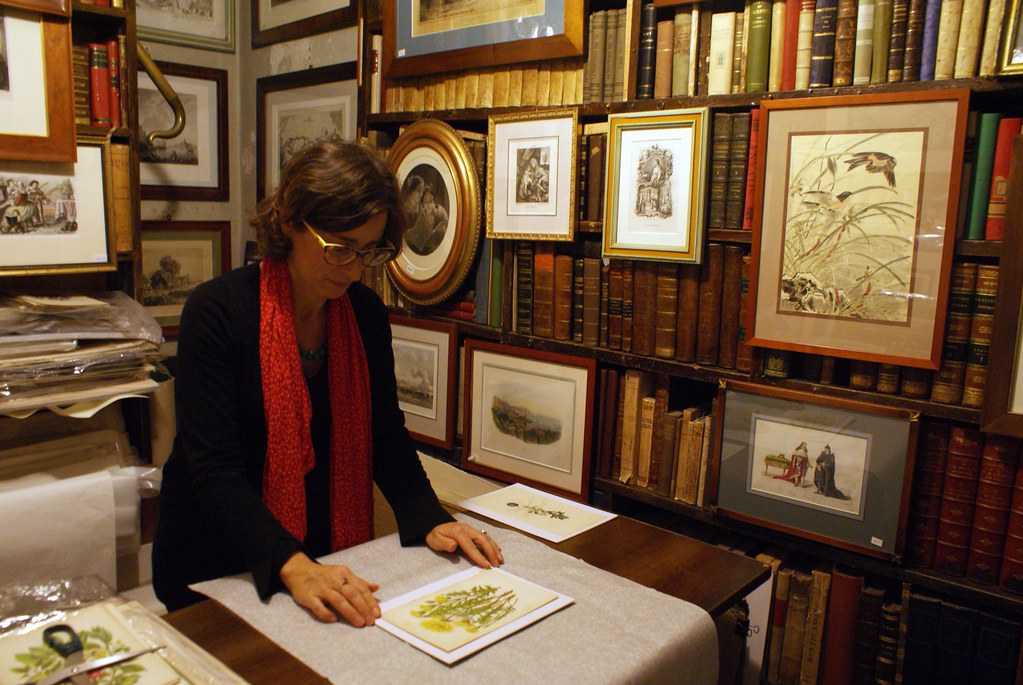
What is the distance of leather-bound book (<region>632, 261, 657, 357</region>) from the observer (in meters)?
2.18

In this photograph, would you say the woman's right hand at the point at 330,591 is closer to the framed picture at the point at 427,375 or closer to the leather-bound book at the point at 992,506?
the leather-bound book at the point at 992,506

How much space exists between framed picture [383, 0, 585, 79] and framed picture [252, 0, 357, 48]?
18.0 inches

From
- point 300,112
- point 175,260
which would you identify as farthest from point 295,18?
point 175,260

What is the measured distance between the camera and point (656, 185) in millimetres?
2119

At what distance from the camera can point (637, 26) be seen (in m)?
2.14

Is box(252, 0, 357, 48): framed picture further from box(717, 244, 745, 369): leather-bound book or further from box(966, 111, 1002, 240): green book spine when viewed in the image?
box(966, 111, 1002, 240): green book spine

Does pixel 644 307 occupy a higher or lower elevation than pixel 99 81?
lower

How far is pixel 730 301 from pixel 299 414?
113 centimetres

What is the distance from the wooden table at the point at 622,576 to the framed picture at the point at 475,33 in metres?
1.41

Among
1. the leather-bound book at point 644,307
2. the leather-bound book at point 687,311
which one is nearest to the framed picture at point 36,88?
the leather-bound book at point 644,307

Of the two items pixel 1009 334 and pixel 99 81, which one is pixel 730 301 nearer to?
pixel 1009 334

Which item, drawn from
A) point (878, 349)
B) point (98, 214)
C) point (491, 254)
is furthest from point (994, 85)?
point (98, 214)

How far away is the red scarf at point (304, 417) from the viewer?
150 cm

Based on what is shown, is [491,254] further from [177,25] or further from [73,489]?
[177,25]
